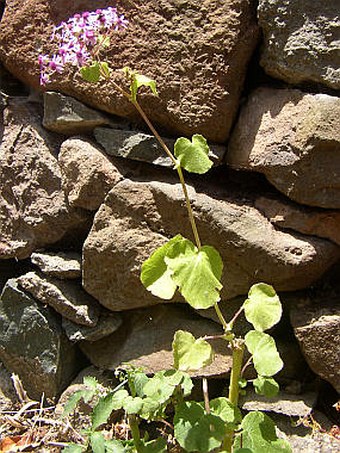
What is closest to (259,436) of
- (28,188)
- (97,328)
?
(97,328)

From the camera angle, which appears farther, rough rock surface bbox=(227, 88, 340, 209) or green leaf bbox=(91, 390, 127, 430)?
rough rock surface bbox=(227, 88, 340, 209)

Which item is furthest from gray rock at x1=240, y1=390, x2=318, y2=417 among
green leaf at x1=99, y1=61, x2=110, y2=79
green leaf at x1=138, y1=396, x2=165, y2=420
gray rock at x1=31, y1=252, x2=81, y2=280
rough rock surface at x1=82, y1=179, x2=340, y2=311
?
green leaf at x1=99, y1=61, x2=110, y2=79

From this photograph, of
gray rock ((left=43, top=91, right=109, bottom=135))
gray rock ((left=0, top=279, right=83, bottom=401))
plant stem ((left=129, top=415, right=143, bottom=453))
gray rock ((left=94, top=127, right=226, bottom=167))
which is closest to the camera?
plant stem ((left=129, top=415, right=143, bottom=453))

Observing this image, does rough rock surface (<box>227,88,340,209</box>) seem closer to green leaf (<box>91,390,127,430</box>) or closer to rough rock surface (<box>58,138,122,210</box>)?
rough rock surface (<box>58,138,122,210</box>)

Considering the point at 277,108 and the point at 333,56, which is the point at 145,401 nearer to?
the point at 277,108

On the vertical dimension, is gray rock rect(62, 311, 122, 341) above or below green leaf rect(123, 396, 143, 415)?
below

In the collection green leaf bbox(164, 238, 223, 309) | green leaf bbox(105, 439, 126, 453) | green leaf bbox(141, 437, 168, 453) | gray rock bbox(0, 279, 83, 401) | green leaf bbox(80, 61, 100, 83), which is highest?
green leaf bbox(80, 61, 100, 83)

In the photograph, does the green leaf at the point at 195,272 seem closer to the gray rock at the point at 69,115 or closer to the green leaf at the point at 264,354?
the green leaf at the point at 264,354

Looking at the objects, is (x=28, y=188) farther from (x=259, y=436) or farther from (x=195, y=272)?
(x=259, y=436)

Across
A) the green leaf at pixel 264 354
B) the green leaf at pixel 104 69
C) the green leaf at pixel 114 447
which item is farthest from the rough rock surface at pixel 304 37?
the green leaf at pixel 114 447
